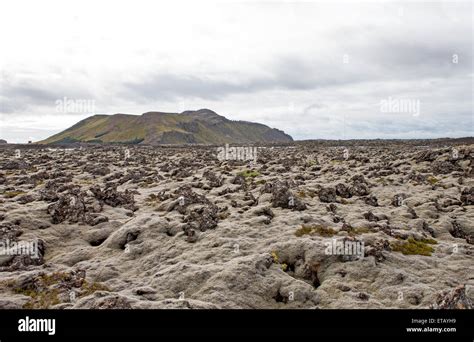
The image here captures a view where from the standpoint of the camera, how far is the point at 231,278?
17172mm

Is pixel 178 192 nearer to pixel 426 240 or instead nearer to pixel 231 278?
pixel 231 278

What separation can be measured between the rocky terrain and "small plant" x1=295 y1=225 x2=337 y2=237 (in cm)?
12

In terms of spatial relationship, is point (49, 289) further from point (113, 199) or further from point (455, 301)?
point (455, 301)

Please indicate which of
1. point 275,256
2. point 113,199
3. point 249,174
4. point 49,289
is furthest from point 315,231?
point 249,174

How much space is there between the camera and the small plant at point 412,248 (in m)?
20.7

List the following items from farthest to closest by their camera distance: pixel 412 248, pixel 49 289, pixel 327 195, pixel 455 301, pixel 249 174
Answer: pixel 249 174
pixel 327 195
pixel 412 248
pixel 49 289
pixel 455 301

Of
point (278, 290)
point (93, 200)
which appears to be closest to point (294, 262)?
point (278, 290)

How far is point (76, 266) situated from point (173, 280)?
6379mm

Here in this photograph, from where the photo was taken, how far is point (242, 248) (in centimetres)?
2145

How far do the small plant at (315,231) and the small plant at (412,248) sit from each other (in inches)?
150

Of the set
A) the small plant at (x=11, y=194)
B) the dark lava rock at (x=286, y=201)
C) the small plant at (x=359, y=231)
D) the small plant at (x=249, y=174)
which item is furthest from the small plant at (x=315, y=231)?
the small plant at (x=11, y=194)

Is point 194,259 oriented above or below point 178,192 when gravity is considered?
below

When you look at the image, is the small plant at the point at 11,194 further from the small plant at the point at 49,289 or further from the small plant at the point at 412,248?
the small plant at the point at 412,248

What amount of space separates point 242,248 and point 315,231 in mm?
5187
